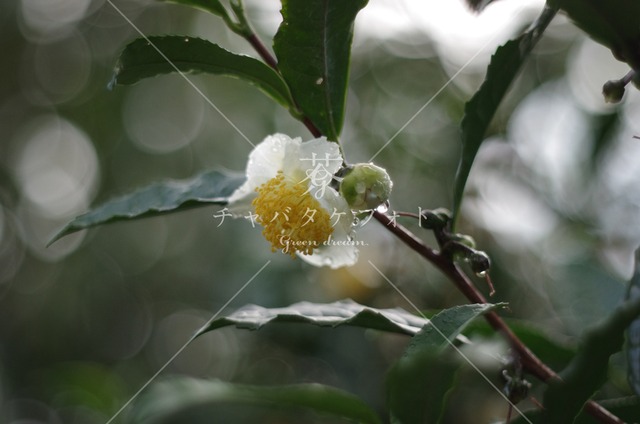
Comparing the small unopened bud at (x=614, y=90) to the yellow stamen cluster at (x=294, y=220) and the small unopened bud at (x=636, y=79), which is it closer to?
the small unopened bud at (x=636, y=79)

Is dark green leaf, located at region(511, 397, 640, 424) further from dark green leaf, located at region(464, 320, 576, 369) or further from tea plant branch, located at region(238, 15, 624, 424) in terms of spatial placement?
dark green leaf, located at region(464, 320, 576, 369)

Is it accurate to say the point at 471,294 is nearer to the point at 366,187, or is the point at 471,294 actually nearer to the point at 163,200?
the point at 366,187

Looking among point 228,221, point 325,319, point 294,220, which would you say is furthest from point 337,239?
point 228,221

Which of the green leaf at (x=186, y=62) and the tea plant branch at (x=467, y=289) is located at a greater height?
the green leaf at (x=186, y=62)

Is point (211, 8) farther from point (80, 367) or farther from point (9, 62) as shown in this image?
point (9, 62)

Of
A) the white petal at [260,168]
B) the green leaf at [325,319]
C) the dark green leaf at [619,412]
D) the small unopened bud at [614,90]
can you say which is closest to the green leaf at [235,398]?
the green leaf at [325,319]

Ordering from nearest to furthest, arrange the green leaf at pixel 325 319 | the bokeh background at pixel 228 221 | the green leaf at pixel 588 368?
the green leaf at pixel 588 368
the green leaf at pixel 325 319
the bokeh background at pixel 228 221
